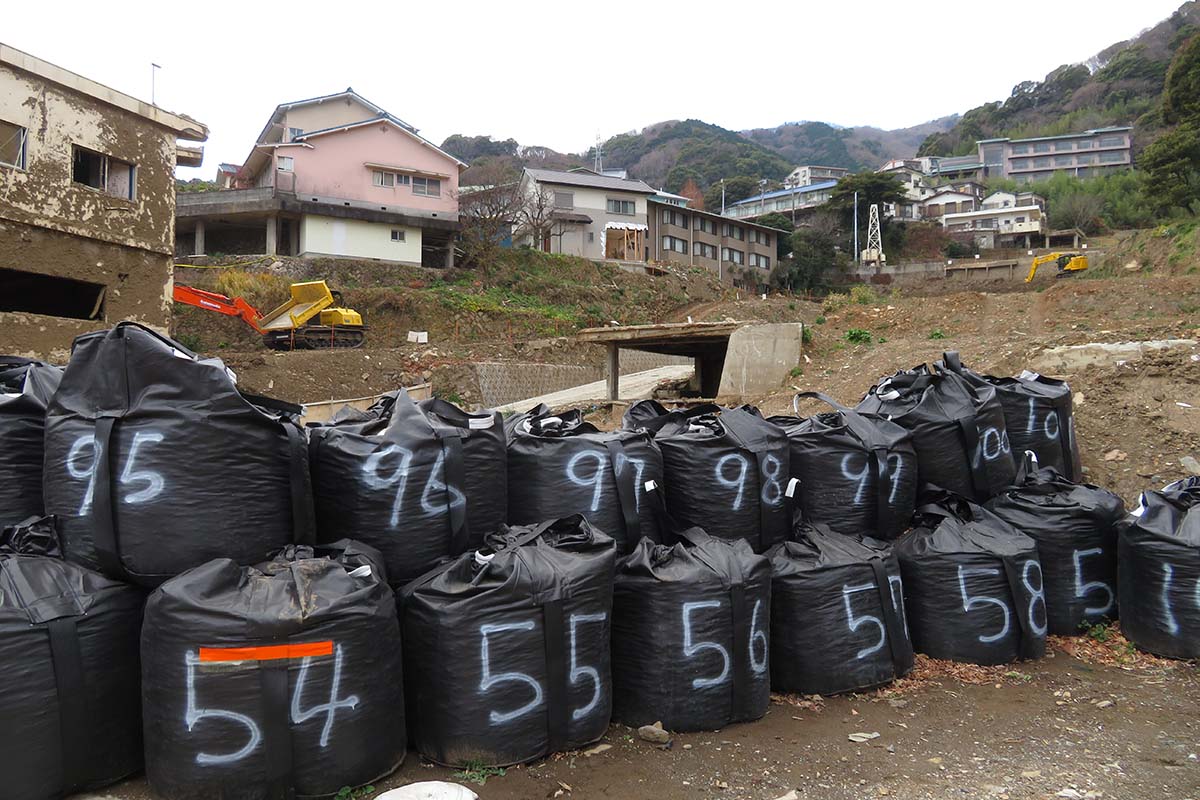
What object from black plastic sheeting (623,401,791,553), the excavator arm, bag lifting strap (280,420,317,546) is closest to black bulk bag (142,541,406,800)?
bag lifting strap (280,420,317,546)

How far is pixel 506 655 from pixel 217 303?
56.6 ft

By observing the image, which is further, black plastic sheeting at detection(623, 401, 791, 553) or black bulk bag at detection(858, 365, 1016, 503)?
black bulk bag at detection(858, 365, 1016, 503)

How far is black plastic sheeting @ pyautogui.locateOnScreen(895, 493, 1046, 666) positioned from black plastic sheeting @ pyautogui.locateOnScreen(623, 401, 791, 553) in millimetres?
673

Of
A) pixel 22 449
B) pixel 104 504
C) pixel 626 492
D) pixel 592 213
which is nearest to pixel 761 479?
pixel 626 492

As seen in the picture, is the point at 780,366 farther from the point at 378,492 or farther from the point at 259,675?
the point at 259,675

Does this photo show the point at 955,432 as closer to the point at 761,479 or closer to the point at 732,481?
the point at 761,479

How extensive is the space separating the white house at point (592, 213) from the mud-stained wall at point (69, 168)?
73.8 ft

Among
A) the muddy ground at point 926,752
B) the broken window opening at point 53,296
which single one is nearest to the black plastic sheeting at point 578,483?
the muddy ground at point 926,752

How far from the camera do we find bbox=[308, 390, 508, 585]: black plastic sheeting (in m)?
2.78

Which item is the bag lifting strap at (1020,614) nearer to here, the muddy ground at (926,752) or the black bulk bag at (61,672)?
the muddy ground at (926,752)

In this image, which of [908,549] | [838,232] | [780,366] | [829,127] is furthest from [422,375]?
[829,127]

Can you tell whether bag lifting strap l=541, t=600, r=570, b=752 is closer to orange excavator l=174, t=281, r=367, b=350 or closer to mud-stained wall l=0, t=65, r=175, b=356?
mud-stained wall l=0, t=65, r=175, b=356

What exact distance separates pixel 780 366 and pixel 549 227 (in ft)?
74.9

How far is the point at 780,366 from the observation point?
36.4 feet
